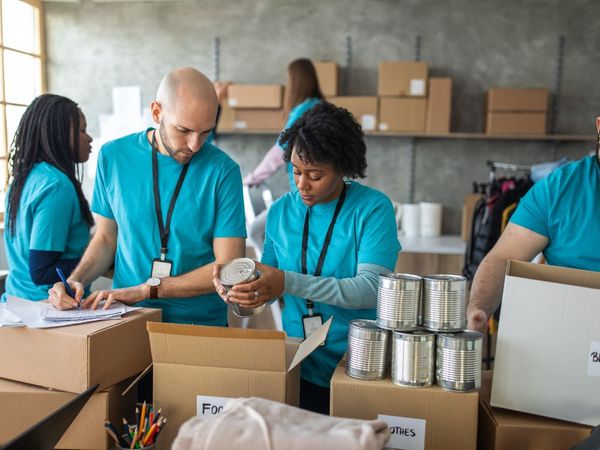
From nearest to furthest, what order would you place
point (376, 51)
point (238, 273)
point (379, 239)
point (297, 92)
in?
1. point (238, 273)
2. point (379, 239)
3. point (297, 92)
4. point (376, 51)

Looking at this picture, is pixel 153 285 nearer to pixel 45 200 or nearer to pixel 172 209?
pixel 172 209

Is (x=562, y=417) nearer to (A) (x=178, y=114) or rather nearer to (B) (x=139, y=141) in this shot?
(A) (x=178, y=114)

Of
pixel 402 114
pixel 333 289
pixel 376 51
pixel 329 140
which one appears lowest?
pixel 333 289

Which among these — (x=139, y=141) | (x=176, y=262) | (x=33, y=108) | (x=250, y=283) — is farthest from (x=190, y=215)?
(x=33, y=108)

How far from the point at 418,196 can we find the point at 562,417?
390 cm

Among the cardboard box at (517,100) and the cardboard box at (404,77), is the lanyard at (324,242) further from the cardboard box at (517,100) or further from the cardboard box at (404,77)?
the cardboard box at (517,100)

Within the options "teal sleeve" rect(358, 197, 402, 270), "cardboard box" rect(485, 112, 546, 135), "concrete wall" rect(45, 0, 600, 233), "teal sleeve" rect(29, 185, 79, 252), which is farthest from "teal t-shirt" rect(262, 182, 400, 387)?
"concrete wall" rect(45, 0, 600, 233)

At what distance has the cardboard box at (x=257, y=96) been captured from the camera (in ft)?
15.3

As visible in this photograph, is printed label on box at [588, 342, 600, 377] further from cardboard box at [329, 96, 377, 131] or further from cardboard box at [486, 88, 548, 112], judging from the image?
cardboard box at [486, 88, 548, 112]

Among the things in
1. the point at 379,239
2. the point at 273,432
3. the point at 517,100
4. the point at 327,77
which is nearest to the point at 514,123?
the point at 517,100

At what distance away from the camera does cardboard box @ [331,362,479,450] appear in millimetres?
1155

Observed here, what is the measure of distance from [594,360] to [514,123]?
3.73 meters

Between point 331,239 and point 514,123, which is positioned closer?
point 331,239

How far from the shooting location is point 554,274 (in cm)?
124
